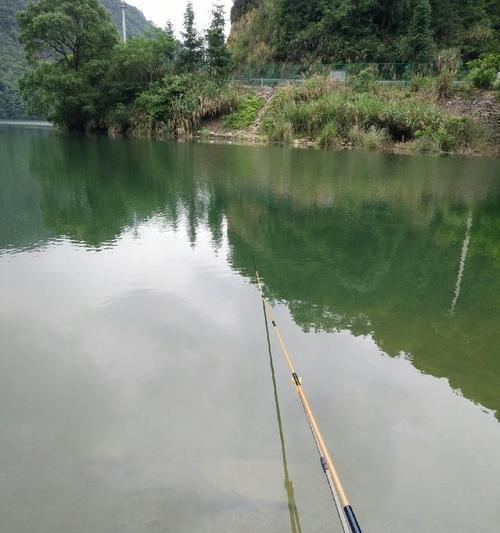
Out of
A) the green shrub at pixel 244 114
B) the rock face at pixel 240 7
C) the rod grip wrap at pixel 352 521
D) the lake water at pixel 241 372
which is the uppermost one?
the rock face at pixel 240 7

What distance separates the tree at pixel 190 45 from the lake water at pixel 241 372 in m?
26.1

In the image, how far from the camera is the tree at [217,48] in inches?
1200

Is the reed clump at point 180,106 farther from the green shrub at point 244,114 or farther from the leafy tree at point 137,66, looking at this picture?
the leafy tree at point 137,66

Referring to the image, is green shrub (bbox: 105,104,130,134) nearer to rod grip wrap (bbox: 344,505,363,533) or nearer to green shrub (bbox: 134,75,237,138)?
green shrub (bbox: 134,75,237,138)

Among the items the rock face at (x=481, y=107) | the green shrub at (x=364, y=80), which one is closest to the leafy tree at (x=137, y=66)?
the green shrub at (x=364, y=80)

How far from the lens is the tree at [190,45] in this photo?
100 ft

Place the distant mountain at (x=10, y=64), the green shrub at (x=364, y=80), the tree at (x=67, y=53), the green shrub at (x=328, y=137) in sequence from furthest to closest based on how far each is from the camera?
the distant mountain at (x=10, y=64) → the tree at (x=67, y=53) → the green shrub at (x=364, y=80) → the green shrub at (x=328, y=137)

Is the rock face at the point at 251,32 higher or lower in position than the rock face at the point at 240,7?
lower

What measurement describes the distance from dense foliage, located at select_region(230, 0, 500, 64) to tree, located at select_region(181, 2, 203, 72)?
711 centimetres

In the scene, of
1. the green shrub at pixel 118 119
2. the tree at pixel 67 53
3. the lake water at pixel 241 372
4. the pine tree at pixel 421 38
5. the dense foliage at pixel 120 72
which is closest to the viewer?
the lake water at pixel 241 372

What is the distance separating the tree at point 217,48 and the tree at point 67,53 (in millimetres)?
6747

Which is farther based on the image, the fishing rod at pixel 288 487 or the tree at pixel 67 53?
the tree at pixel 67 53

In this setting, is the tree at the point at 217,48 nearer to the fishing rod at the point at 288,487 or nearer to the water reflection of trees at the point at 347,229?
the water reflection of trees at the point at 347,229

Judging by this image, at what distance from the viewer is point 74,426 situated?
2955 mm
